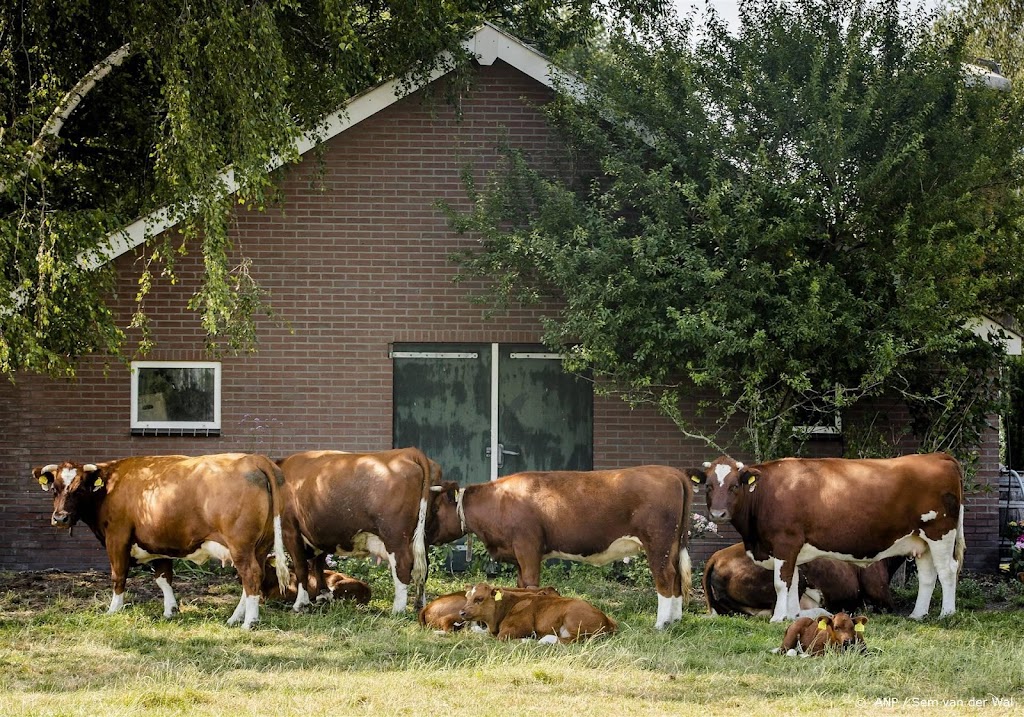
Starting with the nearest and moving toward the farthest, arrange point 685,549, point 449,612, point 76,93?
point 449,612 < point 685,549 < point 76,93

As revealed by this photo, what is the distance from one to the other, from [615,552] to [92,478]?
5.13 meters

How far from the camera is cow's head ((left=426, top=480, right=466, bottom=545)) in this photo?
12.3m

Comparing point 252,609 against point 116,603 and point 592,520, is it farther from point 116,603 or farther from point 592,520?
point 592,520

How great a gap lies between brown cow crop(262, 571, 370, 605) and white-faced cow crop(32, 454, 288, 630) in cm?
55

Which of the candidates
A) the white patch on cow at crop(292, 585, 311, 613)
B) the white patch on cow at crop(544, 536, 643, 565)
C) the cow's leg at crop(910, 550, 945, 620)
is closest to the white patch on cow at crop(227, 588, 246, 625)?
the white patch on cow at crop(292, 585, 311, 613)

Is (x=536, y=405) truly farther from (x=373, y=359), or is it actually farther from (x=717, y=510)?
(x=717, y=510)

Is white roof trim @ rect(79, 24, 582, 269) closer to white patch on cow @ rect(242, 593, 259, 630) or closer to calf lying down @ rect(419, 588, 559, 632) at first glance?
white patch on cow @ rect(242, 593, 259, 630)

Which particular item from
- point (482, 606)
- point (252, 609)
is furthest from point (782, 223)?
point (252, 609)

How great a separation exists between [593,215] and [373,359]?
10.7 feet

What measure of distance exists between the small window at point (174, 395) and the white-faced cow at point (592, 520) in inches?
170

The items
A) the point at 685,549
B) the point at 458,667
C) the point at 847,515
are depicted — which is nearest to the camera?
the point at 458,667

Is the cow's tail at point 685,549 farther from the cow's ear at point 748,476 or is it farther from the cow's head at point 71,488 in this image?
the cow's head at point 71,488

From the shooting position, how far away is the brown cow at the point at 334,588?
1226 cm

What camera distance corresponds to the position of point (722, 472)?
11820 millimetres
